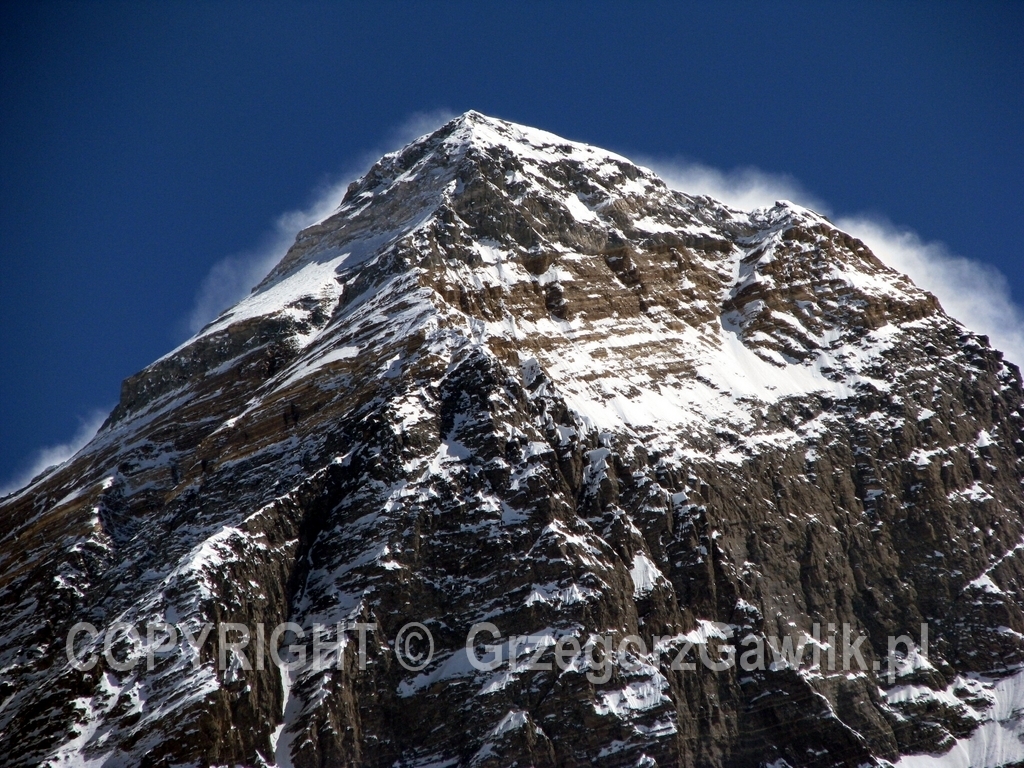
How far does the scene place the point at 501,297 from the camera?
18300cm

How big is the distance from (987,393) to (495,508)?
89.9 meters

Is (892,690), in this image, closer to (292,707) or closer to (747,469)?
(747,469)

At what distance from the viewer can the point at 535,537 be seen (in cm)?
13975

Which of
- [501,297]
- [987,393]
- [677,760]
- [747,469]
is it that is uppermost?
[501,297]

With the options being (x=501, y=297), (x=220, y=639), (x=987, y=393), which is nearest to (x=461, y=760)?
(x=220, y=639)

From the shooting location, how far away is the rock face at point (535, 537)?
422ft

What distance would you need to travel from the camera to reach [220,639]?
12912cm

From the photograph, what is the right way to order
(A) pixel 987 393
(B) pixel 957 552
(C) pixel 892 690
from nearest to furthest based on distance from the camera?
(C) pixel 892 690, (B) pixel 957 552, (A) pixel 987 393

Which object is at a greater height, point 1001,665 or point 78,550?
point 78,550

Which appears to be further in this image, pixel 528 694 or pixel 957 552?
pixel 957 552

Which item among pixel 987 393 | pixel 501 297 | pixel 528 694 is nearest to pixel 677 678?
pixel 528 694

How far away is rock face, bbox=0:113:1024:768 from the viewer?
129m

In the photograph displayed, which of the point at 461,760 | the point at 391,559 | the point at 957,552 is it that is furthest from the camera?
the point at 957,552

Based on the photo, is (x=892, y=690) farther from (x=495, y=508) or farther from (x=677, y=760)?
(x=495, y=508)
